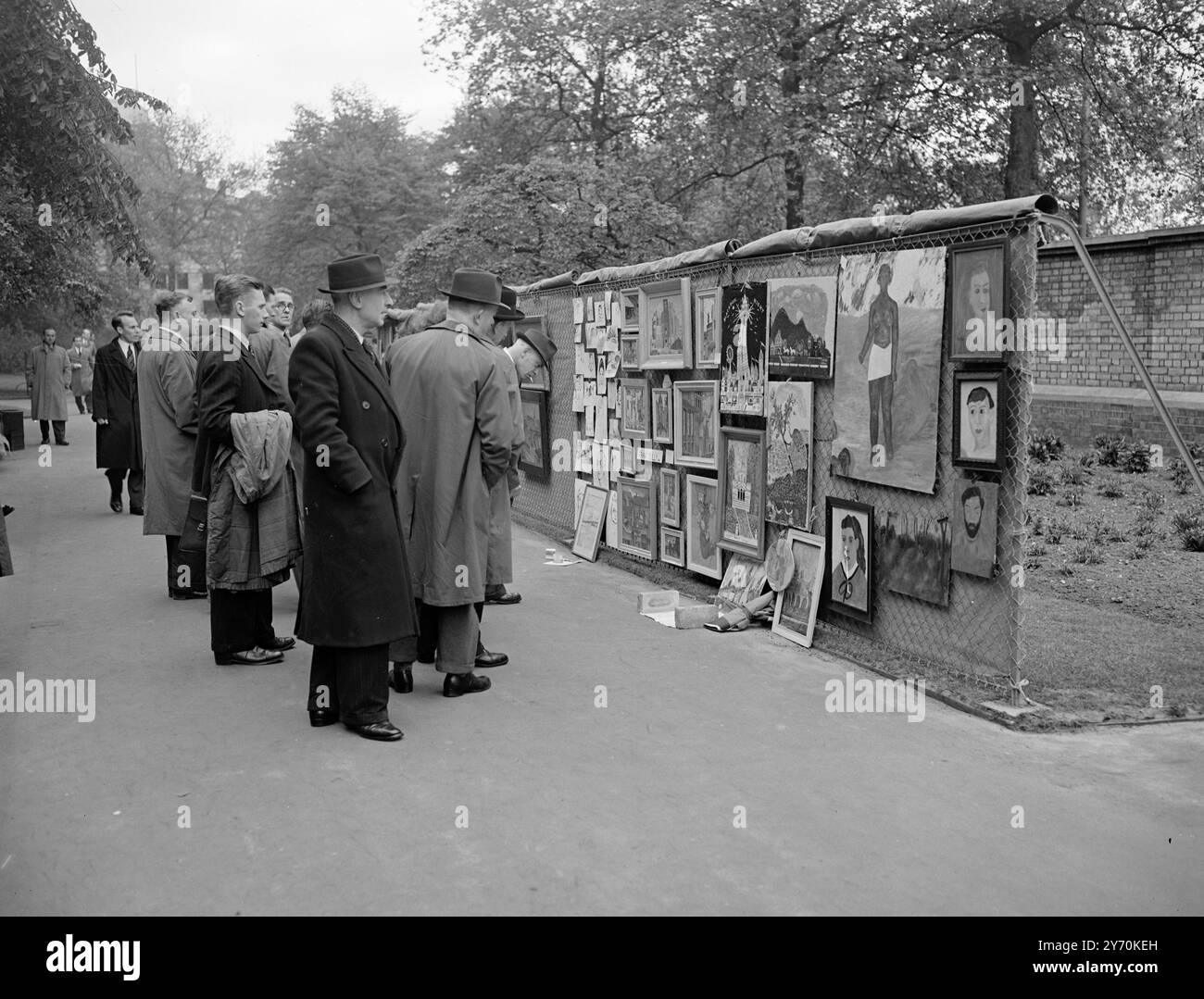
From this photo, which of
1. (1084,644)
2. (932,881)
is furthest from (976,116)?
(932,881)

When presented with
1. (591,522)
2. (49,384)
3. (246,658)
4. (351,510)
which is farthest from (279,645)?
(49,384)

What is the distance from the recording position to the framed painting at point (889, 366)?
259 inches

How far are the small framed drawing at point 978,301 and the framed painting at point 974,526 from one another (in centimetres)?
64

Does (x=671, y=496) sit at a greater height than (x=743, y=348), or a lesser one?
lesser

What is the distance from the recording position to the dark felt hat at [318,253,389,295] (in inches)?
229

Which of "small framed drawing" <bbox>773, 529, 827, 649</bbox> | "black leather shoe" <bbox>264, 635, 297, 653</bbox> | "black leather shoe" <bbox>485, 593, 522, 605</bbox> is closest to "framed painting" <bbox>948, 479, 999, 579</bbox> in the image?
"small framed drawing" <bbox>773, 529, 827, 649</bbox>

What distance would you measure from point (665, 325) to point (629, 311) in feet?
2.96

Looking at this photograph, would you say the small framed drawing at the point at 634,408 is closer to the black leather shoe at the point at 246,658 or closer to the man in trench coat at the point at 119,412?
the black leather shoe at the point at 246,658

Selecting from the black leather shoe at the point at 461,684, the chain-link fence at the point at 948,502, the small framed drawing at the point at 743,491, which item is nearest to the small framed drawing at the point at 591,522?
the small framed drawing at the point at 743,491

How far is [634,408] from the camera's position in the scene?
10.3 metres

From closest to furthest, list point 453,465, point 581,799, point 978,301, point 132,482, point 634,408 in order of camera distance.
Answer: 1. point 581,799
2. point 978,301
3. point 453,465
4. point 634,408
5. point 132,482

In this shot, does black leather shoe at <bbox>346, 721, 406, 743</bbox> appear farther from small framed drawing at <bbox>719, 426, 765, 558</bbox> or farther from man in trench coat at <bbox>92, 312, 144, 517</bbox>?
man in trench coat at <bbox>92, 312, 144, 517</bbox>

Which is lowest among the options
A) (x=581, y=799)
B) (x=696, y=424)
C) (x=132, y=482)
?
(x=581, y=799)

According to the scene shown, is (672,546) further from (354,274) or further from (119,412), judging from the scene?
(119,412)
